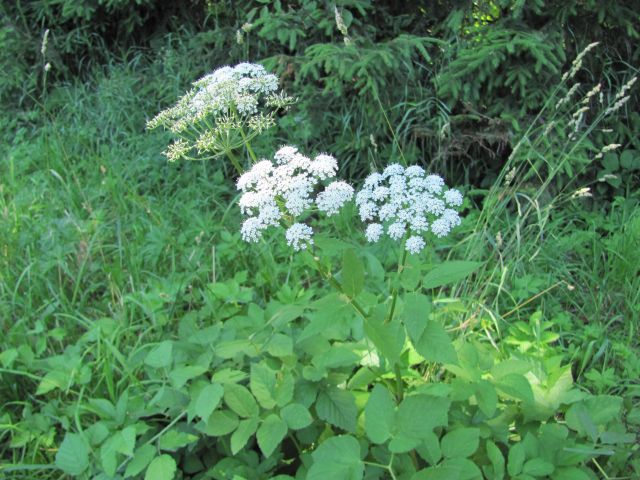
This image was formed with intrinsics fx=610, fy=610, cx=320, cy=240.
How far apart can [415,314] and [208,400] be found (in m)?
0.61

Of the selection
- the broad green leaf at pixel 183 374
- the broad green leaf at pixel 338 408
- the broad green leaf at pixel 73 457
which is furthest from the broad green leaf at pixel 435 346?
the broad green leaf at pixel 73 457

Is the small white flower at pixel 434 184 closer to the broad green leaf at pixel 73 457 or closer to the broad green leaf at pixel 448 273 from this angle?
the broad green leaf at pixel 448 273

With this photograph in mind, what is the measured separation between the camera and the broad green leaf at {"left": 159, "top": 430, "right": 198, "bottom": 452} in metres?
1.67

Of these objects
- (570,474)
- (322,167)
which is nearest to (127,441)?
(322,167)

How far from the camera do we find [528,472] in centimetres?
158

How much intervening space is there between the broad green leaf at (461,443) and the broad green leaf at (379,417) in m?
0.18

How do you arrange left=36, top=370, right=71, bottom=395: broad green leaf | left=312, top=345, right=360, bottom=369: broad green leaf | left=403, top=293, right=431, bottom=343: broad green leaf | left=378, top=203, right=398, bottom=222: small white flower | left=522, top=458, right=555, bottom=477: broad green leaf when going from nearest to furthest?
left=403, top=293, right=431, bottom=343: broad green leaf
left=378, top=203, right=398, bottom=222: small white flower
left=522, top=458, right=555, bottom=477: broad green leaf
left=312, top=345, right=360, bottom=369: broad green leaf
left=36, top=370, right=71, bottom=395: broad green leaf

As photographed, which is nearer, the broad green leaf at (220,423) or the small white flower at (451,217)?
the small white flower at (451,217)

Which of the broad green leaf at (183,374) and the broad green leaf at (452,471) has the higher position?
the broad green leaf at (183,374)

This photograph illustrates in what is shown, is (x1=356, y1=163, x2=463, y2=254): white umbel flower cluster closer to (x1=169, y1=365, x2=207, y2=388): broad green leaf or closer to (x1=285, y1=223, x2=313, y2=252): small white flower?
(x1=285, y1=223, x2=313, y2=252): small white flower

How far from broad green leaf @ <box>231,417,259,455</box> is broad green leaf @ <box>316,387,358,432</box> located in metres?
0.18

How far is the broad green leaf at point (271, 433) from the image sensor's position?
5.09 feet

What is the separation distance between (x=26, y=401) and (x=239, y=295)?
2.90 feet

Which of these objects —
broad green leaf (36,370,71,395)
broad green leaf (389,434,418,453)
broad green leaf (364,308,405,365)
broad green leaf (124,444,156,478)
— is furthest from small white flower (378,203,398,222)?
broad green leaf (36,370,71,395)
